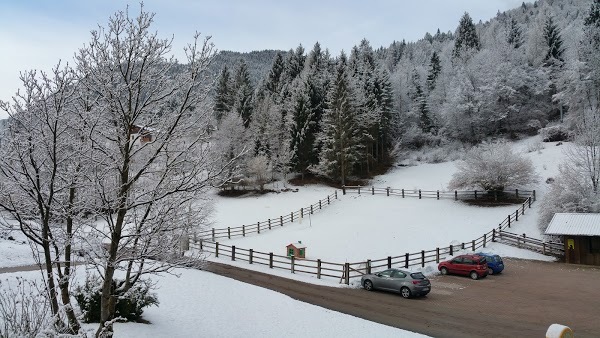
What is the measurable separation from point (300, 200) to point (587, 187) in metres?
27.4

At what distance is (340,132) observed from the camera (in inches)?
2061

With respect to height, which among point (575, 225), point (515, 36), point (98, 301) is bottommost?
point (575, 225)

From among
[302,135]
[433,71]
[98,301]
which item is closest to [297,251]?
[98,301]

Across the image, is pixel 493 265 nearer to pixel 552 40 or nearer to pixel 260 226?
pixel 260 226

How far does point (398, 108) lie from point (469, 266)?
52511 millimetres

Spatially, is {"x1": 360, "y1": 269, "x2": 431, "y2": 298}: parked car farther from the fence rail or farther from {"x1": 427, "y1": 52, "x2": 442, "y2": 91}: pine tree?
{"x1": 427, "y1": 52, "x2": 442, "y2": 91}: pine tree

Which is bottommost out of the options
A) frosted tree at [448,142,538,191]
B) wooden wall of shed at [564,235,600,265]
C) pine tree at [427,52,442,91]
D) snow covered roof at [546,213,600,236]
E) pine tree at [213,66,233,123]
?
wooden wall of shed at [564,235,600,265]

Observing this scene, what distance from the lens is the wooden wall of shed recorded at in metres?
25.2

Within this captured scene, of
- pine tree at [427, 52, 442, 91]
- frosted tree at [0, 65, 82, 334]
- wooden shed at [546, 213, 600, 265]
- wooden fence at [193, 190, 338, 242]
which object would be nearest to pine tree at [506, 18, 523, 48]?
pine tree at [427, 52, 442, 91]

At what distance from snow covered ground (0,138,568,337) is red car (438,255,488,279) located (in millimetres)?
1165

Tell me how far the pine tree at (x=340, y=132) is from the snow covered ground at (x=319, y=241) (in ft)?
11.5

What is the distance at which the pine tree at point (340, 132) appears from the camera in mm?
51500

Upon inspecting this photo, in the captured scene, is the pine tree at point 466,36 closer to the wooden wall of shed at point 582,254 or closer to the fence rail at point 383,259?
the fence rail at point 383,259

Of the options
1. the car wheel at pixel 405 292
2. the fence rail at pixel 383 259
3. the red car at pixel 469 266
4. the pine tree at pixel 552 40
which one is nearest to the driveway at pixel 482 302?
the car wheel at pixel 405 292
